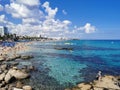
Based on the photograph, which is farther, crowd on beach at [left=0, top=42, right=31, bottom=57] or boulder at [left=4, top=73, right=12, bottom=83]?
crowd on beach at [left=0, top=42, right=31, bottom=57]

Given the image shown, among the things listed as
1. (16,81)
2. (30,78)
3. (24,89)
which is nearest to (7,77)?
(16,81)

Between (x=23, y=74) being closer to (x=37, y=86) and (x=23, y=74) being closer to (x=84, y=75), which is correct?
(x=37, y=86)

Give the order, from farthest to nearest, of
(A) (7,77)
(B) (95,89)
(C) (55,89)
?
1. (A) (7,77)
2. (C) (55,89)
3. (B) (95,89)

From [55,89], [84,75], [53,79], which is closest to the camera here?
[55,89]

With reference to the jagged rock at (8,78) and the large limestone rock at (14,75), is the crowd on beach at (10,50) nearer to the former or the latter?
the large limestone rock at (14,75)

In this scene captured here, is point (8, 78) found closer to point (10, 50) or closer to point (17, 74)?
point (17, 74)

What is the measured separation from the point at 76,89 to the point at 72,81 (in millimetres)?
6737

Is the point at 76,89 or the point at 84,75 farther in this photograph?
the point at 84,75

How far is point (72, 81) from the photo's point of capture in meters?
36.8

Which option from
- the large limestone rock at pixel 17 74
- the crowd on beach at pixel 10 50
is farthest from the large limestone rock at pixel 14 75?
the crowd on beach at pixel 10 50

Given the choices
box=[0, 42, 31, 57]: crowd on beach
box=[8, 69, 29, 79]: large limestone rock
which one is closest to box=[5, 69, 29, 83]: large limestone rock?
box=[8, 69, 29, 79]: large limestone rock

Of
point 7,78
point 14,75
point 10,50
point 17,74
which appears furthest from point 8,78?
point 10,50

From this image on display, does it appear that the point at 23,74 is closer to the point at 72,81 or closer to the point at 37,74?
the point at 37,74

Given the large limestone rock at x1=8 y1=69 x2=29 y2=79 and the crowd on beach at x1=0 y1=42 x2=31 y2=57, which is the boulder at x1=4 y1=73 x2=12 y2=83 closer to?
the large limestone rock at x1=8 y1=69 x2=29 y2=79
